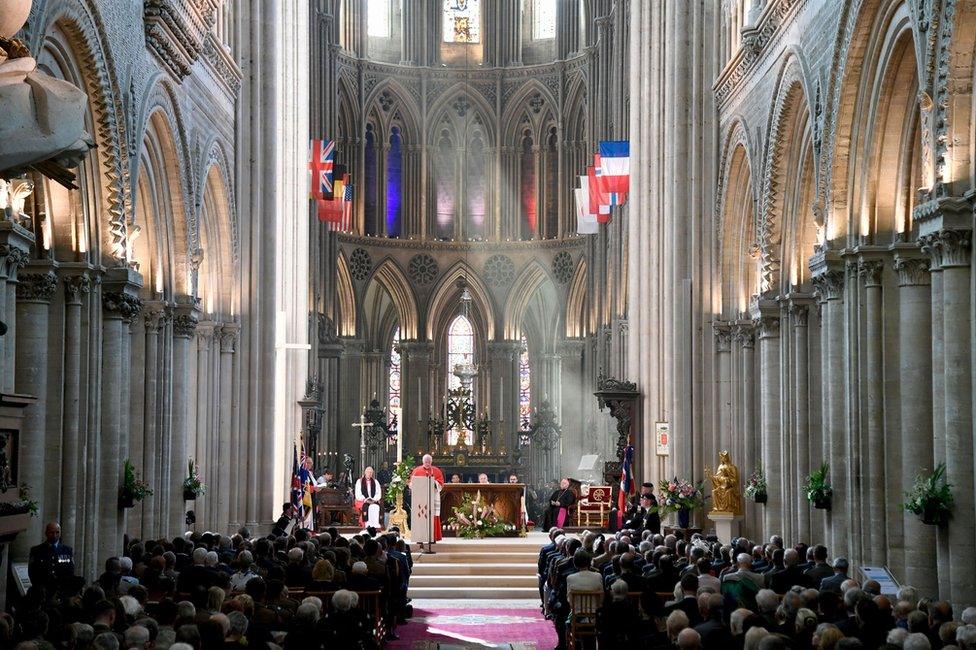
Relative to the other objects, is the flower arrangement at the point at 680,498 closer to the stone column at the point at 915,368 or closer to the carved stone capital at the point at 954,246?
the stone column at the point at 915,368

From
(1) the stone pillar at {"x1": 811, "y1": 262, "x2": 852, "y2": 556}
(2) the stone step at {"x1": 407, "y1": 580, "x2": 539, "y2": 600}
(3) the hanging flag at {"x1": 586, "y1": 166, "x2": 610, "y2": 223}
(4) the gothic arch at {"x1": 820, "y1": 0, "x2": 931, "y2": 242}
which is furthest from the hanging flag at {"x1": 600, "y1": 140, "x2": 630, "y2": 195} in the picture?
(1) the stone pillar at {"x1": 811, "y1": 262, "x2": 852, "y2": 556}

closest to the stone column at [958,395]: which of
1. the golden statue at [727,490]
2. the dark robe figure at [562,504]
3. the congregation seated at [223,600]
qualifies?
the congregation seated at [223,600]

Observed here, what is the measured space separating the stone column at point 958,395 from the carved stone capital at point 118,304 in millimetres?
12249

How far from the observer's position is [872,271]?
68.8 ft

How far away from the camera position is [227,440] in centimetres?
3172

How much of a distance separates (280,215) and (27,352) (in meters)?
19.9

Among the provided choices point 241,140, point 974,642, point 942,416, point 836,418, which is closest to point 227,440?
point 241,140

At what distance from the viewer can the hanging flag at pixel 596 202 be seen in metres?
45.0

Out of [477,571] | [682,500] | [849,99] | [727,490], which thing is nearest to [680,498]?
[682,500]

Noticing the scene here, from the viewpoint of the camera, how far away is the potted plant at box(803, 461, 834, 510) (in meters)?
22.7

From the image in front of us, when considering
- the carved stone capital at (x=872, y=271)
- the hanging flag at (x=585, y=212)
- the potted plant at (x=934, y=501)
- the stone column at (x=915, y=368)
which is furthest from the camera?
the hanging flag at (x=585, y=212)

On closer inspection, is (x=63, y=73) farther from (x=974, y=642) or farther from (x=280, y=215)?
(x=280, y=215)

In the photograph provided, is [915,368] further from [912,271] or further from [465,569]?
[465,569]

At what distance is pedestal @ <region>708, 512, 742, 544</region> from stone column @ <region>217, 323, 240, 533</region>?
10226mm
